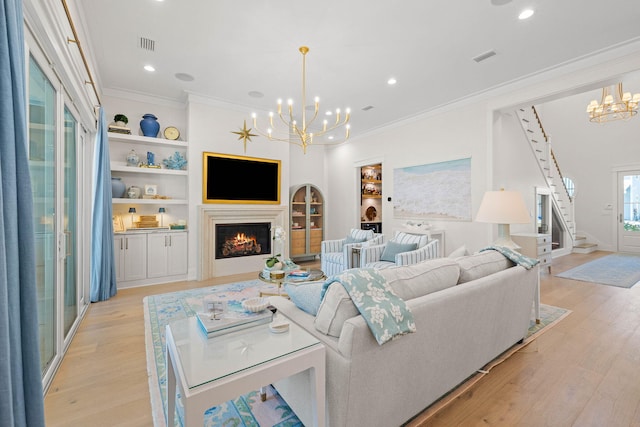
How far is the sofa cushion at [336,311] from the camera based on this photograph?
4.48 ft

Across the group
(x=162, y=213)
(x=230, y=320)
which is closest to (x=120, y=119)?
(x=162, y=213)

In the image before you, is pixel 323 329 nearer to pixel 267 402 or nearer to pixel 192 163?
pixel 267 402

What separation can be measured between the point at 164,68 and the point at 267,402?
13.5 feet

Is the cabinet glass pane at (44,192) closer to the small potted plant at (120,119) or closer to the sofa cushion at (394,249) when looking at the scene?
the small potted plant at (120,119)

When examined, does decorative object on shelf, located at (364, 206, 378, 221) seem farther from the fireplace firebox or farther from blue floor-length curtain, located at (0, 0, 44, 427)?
blue floor-length curtain, located at (0, 0, 44, 427)

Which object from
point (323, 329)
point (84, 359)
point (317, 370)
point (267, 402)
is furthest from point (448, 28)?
point (84, 359)

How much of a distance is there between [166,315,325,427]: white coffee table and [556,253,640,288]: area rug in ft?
17.8

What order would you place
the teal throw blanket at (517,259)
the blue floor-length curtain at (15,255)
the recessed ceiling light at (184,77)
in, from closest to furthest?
the blue floor-length curtain at (15,255), the teal throw blanket at (517,259), the recessed ceiling light at (184,77)

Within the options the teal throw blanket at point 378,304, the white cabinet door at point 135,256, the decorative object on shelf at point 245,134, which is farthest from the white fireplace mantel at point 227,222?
the teal throw blanket at point 378,304

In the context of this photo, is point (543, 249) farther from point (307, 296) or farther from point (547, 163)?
point (307, 296)

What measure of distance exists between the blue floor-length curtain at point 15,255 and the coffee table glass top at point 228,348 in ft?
1.59

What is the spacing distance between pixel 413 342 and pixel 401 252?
249 cm

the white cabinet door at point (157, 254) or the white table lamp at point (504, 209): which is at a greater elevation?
the white table lamp at point (504, 209)

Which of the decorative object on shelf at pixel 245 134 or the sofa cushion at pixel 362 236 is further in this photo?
the decorative object on shelf at pixel 245 134
